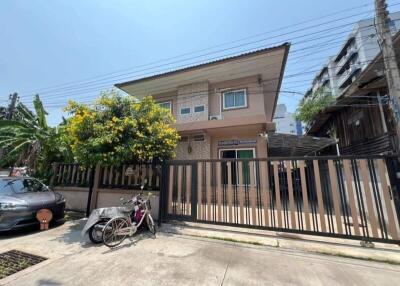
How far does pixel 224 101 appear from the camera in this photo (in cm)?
1084

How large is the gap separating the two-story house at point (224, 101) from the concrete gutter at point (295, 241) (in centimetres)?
472

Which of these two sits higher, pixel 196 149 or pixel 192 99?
pixel 192 99

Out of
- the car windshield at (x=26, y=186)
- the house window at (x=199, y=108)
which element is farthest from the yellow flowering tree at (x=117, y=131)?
the house window at (x=199, y=108)

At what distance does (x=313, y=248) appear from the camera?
4508 millimetres

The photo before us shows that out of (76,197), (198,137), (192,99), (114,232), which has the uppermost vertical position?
(192,99)

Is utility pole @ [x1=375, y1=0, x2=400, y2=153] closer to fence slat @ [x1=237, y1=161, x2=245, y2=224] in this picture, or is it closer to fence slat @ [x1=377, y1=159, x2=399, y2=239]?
fence slat @ [x1=377, y1=159, x2=399, y2=239]

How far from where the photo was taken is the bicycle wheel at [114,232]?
464 cm

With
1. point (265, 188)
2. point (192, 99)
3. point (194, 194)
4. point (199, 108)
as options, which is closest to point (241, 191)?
point (265, 188)

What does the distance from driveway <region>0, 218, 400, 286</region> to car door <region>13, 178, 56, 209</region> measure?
113cm

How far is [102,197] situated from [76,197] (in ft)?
5.93

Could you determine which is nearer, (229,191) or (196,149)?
(229,191)

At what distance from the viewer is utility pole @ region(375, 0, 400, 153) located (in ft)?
15.8

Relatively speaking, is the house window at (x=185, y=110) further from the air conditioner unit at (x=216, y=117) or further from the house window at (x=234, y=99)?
the house window at (x=234, y=99)

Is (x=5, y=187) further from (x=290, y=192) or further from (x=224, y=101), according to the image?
(x=224, y=101)
